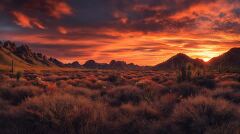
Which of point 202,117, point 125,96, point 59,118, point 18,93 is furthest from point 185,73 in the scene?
point 59,118

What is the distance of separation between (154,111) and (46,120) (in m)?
3.37

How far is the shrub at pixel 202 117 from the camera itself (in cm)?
606

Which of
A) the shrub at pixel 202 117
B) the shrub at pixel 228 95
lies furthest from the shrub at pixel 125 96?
the shrub at pixel 202 117

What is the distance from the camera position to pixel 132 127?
256 inches

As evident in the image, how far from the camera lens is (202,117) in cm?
634

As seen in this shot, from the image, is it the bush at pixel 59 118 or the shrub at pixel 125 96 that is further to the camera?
the shrub at pixel 125 96

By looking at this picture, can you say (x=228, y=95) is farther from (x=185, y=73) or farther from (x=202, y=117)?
(x=185, y=73)

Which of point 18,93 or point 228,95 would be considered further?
point 18,93

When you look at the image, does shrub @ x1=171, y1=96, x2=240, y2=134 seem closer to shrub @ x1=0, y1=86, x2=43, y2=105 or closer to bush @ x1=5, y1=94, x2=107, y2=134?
bush @ x1=5, y1=94, x2=107, y2=134

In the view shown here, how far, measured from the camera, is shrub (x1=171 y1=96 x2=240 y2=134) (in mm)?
6057

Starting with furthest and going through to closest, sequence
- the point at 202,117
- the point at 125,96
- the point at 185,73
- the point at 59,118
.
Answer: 1. the point at 185,73
2. the point at 125,96
3. the point at 59,118
4. the point at 202,117

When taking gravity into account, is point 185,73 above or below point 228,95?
above

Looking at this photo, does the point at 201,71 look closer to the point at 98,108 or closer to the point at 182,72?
the point at 182,72

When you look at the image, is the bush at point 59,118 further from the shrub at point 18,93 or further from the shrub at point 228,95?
the shrub at point 228,95
